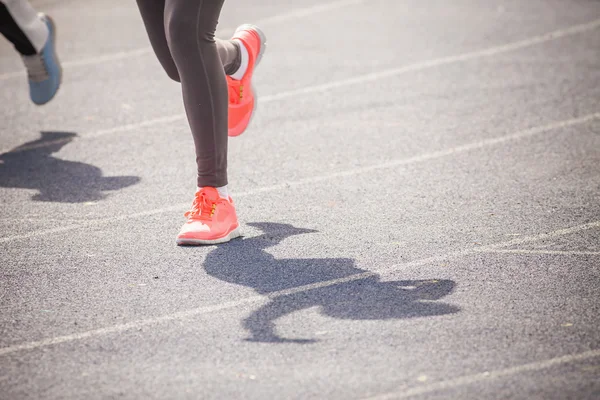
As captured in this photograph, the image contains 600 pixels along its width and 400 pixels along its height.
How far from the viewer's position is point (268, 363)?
308 centimetres

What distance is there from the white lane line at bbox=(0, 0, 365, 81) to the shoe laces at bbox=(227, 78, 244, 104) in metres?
4.33

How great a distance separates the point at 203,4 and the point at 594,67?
5.06 metres

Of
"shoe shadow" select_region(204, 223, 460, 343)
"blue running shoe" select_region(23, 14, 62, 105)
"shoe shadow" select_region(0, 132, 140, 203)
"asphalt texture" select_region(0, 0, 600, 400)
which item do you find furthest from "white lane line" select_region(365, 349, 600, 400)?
"blue running shoe" select_region(23, 14, 62, 105)

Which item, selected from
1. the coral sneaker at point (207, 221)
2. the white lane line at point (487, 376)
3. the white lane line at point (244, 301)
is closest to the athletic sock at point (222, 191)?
the coral sneaker at point (207, 221)

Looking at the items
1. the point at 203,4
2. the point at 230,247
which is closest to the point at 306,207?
the point at 230,247

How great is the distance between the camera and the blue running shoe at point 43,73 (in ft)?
21.1

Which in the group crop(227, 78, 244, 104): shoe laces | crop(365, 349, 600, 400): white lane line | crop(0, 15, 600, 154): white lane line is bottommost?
crop(365, 349, 600, 400): white lane line

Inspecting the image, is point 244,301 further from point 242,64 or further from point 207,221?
point 242,64

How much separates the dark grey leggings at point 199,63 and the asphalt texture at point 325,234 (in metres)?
0.54

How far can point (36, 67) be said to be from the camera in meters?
6.44

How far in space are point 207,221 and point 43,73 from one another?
307cm

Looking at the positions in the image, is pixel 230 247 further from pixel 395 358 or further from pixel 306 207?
pixel 395 358

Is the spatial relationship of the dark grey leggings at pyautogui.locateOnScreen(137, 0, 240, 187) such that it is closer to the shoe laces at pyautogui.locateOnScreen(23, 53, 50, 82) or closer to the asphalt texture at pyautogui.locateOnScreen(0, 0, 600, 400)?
the asphalt texture at pyautogui.locateOnScreen(0, 0, 600, 400)

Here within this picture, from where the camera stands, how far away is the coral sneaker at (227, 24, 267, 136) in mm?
4531
